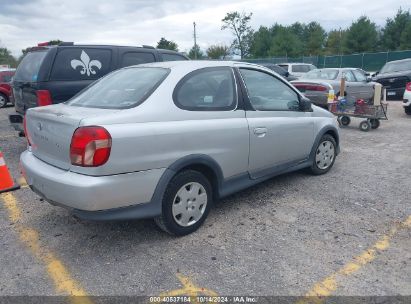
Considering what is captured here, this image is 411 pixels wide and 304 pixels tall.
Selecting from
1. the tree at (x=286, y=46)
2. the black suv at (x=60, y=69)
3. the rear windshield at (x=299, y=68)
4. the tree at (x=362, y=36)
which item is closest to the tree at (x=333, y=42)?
the tree at (x=286, y=46)

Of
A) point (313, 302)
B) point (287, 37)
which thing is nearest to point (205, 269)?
point (313, 302)

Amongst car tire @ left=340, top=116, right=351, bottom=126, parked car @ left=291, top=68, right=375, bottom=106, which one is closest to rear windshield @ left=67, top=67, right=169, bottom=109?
parked car @ left=291, top=68, right=375, bottom=106

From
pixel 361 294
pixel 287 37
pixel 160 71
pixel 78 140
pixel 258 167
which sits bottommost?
pixel 361 294

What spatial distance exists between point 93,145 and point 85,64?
3.81 m

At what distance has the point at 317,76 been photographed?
12.1 meters

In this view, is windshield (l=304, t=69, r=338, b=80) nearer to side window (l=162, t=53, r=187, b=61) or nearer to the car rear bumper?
side window (l=162, t=53, r=187, b=61)

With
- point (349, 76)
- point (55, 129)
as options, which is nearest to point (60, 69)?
point (55, 129)

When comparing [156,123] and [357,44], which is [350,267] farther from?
[357,44]

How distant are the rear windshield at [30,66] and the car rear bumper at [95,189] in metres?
3.21

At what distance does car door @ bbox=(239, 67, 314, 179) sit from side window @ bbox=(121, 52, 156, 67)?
126 inches

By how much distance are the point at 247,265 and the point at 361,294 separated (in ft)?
2.94

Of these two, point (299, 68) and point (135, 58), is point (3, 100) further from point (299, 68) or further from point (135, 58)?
point (299, 68)

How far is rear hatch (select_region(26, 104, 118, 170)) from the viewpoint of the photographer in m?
3.03

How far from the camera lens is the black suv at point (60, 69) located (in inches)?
224
